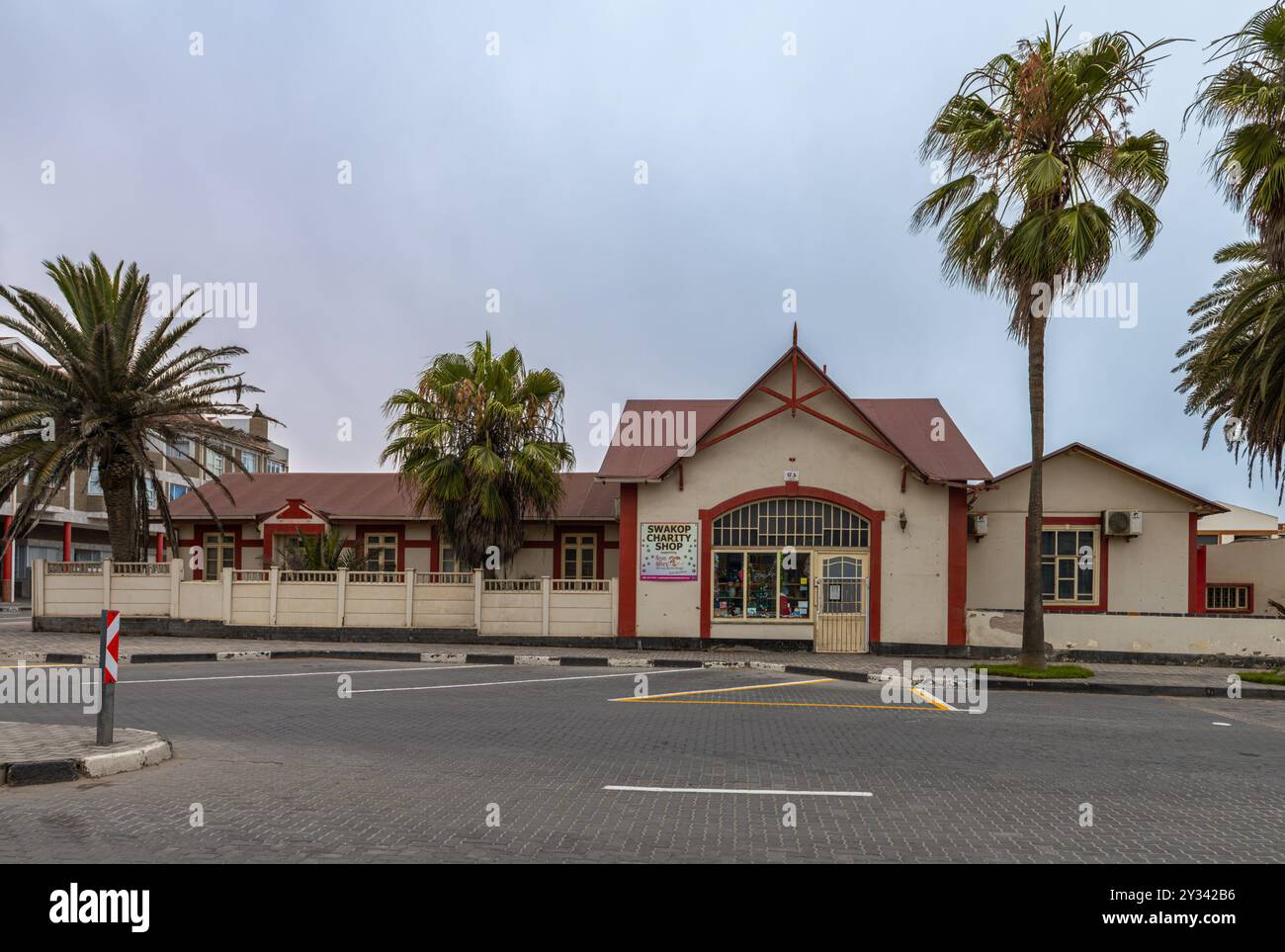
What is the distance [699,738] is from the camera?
11023mm

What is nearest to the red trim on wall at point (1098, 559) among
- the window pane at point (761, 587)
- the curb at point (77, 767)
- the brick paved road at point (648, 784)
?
the window pane at point (761, 587)

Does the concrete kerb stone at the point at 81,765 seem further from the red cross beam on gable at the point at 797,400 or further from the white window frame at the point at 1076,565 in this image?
the white window frame at the point at 1076,565

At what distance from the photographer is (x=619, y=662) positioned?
2039 cm

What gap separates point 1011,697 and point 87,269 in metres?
23.5

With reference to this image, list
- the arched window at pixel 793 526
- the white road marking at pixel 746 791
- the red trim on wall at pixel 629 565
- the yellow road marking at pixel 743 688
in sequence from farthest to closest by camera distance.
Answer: the red trim on wall at pixel 629 565, the arched window at pixel 793 526, the yellow road marking at pixel 743 688, the white road marking at pixel 746 791

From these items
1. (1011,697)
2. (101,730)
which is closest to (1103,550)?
(1011,697)

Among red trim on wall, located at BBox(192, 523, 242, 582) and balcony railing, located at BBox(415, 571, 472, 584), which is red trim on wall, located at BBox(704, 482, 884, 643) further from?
red trim on wall, located at BBox(192, 523, 242, 582)

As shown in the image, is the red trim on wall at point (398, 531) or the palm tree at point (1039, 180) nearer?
the palm tree at point (1039, 180)

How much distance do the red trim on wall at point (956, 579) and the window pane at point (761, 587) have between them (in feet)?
12.4

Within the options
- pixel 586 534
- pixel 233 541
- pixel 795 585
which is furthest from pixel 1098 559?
pixel 233 541

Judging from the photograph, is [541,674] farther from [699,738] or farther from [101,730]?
[101,730]

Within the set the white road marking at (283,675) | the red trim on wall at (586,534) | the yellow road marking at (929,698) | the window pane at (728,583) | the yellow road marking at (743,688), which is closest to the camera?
the yellow road marking at (929,698)

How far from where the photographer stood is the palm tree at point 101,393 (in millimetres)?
23656

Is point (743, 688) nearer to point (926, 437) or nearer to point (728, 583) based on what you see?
point (728, 583)
